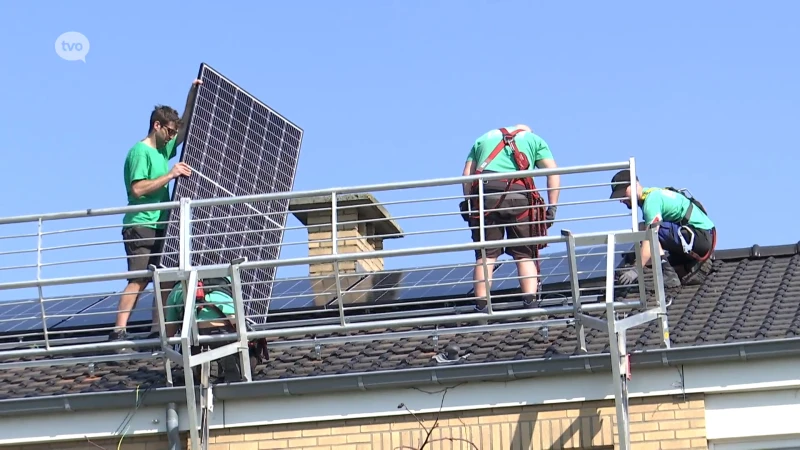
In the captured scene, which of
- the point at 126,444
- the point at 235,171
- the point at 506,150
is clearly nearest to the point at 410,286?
the point at 506,150

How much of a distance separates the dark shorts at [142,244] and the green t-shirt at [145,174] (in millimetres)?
67

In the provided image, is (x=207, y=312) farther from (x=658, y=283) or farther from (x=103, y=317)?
(x=658, y=283)

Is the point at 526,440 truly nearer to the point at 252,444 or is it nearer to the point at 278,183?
the point at 252,444

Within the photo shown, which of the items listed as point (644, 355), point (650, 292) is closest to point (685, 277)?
point (650, 292)

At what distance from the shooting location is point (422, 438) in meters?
10.2

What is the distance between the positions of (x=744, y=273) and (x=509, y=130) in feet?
8.11

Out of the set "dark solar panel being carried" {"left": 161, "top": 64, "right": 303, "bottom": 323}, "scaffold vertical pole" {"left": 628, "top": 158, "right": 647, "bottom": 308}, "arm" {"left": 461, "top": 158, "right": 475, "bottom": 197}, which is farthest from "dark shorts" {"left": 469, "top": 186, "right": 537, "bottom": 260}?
"dark solar panel being carried" {"left": 161, "top": 64, "right": 303, "bottom": 323}

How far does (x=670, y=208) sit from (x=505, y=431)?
10.5ft

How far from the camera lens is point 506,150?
→ 39.1 ft

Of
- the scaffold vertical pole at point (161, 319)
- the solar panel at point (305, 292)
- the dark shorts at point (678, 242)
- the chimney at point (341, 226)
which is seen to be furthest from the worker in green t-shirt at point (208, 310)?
the dark shorts at point (678, 242)

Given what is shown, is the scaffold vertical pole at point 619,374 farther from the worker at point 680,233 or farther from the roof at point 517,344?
the worker at point 680,233

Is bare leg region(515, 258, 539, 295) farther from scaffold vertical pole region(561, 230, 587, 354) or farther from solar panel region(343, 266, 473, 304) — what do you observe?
scaffold vertical pole region(561, 230, 587, 354)

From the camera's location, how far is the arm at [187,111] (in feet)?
39.6

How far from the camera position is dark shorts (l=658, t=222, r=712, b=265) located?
12.5 metres
